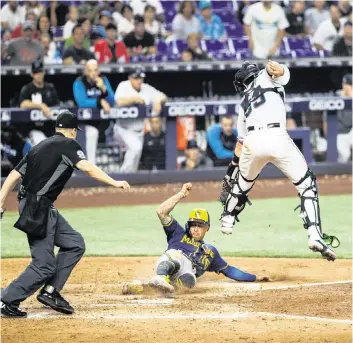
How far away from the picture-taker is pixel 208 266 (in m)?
8.57

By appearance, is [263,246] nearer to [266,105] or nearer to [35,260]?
[266,105]

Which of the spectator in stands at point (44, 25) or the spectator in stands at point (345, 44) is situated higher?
the spectator in stands at point (44, 25)

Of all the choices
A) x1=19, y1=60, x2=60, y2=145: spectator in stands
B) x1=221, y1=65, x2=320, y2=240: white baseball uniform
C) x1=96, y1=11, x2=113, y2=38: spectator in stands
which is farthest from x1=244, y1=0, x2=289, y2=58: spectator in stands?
x1=221, y1=65, x2=320, y2=240: white baseball uniform

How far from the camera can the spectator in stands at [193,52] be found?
16.5 metres

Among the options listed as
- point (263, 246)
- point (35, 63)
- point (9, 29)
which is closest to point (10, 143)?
point (35, 63)

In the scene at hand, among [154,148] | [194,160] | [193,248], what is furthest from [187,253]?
[194,160]

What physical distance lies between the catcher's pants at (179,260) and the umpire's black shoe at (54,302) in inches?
41.0

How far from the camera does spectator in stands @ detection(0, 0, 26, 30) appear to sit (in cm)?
1634

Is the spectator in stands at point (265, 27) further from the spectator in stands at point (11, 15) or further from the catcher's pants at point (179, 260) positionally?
the catcher's pants at point (179, 260)

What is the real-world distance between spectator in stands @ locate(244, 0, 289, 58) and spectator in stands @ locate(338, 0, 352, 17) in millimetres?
2066

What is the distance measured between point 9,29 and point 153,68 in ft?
8.31

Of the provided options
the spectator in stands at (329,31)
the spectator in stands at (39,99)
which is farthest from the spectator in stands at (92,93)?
the spectator in stands at (329,31)

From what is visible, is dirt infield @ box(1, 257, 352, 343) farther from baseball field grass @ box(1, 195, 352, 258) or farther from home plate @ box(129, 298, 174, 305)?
baseball field grass @ box(1, 195, 352, 258)

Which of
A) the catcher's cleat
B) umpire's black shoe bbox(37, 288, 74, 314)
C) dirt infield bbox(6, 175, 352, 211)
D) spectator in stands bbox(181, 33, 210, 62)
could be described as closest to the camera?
umpire's black shoe bbox(37, 288, 74, 314)
